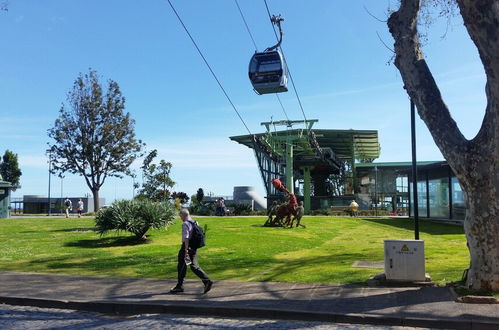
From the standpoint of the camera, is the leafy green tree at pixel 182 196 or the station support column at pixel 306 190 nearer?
the leafy green tree at pixel 182 196

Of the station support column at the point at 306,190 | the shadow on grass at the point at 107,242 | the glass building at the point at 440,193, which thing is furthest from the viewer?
the station support column at the point at 306,190

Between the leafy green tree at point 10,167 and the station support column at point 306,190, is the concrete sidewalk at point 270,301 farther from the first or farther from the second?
the leafy green tree at point 10,167

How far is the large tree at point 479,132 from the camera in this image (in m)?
7.55

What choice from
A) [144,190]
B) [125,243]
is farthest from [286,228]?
[144,190]

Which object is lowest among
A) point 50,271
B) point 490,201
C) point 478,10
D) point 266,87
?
point 50,271

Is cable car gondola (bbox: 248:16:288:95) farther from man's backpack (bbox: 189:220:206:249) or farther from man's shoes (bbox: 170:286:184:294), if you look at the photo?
man's shoes (bbox: 170:286:184:294)

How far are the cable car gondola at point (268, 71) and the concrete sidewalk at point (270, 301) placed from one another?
1090 centimetres

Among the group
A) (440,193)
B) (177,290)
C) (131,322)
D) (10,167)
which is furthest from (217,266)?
(10,167)

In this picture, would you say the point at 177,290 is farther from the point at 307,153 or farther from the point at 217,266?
the point at 307,153

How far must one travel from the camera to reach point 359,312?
284 inches

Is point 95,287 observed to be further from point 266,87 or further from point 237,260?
point 266,87

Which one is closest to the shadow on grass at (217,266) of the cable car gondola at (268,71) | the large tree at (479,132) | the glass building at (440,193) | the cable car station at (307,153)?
the large tree at (479,132)

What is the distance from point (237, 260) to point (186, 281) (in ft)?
9.92

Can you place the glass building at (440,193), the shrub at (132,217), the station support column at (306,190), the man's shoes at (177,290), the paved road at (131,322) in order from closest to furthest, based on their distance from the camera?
the paved road at (131,322) → the man's shoes at (177,290) → the shrub at (132,217) → the glass building at (440,193) → the station support column at (306,190)
